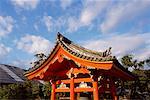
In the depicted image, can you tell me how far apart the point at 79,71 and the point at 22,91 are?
2245cm

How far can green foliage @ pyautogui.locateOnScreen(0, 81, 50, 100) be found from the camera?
96.8 ft

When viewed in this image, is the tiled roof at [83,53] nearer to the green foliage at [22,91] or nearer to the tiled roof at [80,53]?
the tiled roof at [80,53]

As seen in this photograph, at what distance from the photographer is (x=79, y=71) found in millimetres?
11195

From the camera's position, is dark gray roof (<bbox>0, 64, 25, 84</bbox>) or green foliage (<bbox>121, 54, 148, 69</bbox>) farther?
dark gray roof (<bbox>0, 64, 25, 84</bbox>)

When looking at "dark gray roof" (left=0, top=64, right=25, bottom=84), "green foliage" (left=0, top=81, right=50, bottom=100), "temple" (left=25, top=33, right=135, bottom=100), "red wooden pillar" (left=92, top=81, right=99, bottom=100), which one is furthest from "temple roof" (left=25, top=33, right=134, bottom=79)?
"dark gray roof" (left=0, top=64, right=25, bottom=84)

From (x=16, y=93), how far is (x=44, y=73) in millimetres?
20176

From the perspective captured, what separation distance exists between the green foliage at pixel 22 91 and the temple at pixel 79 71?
56.0ft

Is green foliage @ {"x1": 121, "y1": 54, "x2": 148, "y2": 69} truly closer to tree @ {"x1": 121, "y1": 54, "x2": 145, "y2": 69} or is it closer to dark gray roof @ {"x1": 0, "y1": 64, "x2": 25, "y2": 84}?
tree @ {"x1": 121, "y1": 54, "x2": 145, "y2": 69}

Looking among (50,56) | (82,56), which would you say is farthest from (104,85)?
(50,56)

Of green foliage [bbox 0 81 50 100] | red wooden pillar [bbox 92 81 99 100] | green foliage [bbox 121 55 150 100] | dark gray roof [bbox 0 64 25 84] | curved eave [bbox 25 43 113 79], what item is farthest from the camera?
dark gray roof [bbox 0 64 25 84]

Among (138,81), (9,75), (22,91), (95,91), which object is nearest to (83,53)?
(95,91)

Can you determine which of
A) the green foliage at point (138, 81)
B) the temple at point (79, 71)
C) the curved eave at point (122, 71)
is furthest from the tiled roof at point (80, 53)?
the green foliage at point (138, 81)

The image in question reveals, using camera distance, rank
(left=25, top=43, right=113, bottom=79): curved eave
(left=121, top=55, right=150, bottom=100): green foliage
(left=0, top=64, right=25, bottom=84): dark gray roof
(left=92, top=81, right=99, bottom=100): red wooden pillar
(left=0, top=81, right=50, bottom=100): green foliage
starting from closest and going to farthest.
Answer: (left=25, top=43, right=113, bottom=79): curved eave → (left=92, top=81, right=99, bottom=100): red wooden pillar → (left=121, top=55, right=150, bottom=100): green foliage → (left=0, top=81, right=50, bottom=100): green foliage → (left=0, top=64, right=25, bottom=84): dark gray roof

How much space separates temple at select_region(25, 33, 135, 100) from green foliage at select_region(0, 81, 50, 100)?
17.1 metres
